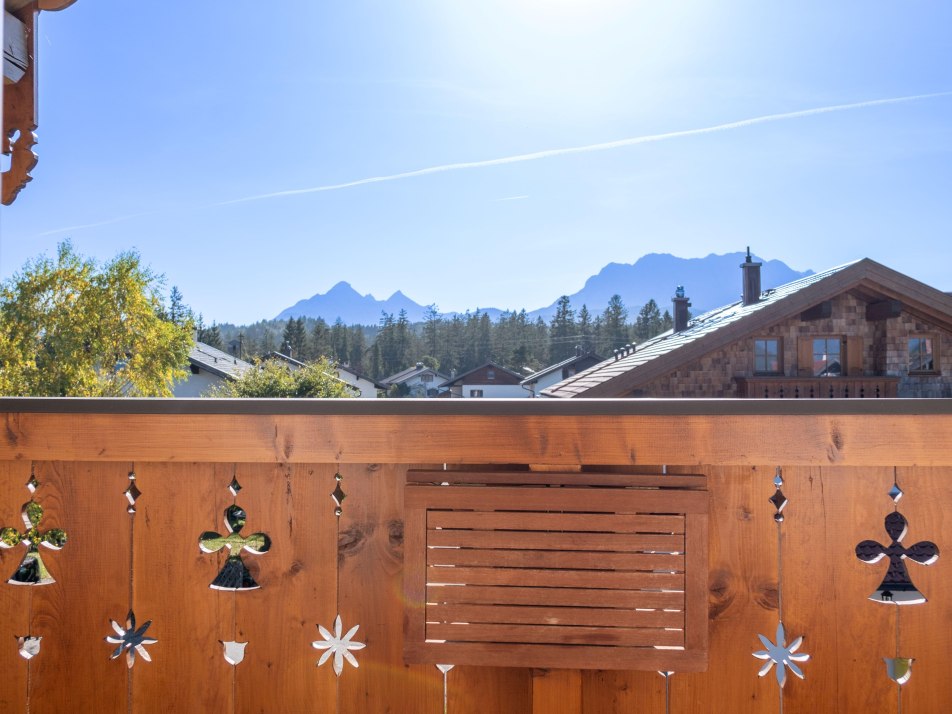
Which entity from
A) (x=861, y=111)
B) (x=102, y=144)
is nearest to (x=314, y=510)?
(x=102, y=144)

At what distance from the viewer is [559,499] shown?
A: 0.82m

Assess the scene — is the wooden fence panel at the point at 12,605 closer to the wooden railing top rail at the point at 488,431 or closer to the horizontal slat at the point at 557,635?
the wooden railing top rail at the point at 488,431

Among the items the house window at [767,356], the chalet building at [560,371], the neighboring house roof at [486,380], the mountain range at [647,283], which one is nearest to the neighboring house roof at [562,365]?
the chalet building at [560,371]

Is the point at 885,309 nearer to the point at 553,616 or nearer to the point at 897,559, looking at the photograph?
the point at 897,559

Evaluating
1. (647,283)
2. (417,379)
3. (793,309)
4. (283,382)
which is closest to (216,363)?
(283,382)

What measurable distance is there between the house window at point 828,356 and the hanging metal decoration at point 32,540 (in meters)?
7.76

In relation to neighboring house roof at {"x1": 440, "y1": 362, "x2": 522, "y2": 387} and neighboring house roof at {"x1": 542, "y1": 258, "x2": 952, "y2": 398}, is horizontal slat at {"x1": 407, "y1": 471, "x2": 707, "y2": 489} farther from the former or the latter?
neighboring house roof at {"x1": 440, "y1": 362, "x2": 522, "y2": 387}

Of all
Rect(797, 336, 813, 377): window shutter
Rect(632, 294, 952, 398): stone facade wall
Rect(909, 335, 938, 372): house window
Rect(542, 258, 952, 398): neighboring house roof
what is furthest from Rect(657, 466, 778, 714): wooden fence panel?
Rect(909, 335, 938, 372): house window

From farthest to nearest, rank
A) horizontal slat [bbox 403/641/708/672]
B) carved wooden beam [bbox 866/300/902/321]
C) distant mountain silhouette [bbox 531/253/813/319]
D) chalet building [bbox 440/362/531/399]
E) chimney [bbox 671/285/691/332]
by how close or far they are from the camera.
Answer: distant mountain silhouette [bbox 531/253/813/319], chalet building [bbox 440/362/531/399], chimney [bbox 671/285/691/332], carved wooden beam [bbox 866/300/902/321], horizontal slat [bbox 403/641/708/672]

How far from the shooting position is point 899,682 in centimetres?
82

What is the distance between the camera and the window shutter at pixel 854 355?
7.25 m

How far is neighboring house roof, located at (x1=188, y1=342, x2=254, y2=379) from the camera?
46.5ft

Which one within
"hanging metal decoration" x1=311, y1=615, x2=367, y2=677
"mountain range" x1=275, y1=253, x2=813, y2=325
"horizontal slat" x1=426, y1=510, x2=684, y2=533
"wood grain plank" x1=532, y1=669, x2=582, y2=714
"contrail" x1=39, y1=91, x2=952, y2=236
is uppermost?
"contrail" x1=39, y1=91, x2=952, y2=236

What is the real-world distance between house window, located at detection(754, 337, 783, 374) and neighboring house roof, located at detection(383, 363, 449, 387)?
10.9 meters
